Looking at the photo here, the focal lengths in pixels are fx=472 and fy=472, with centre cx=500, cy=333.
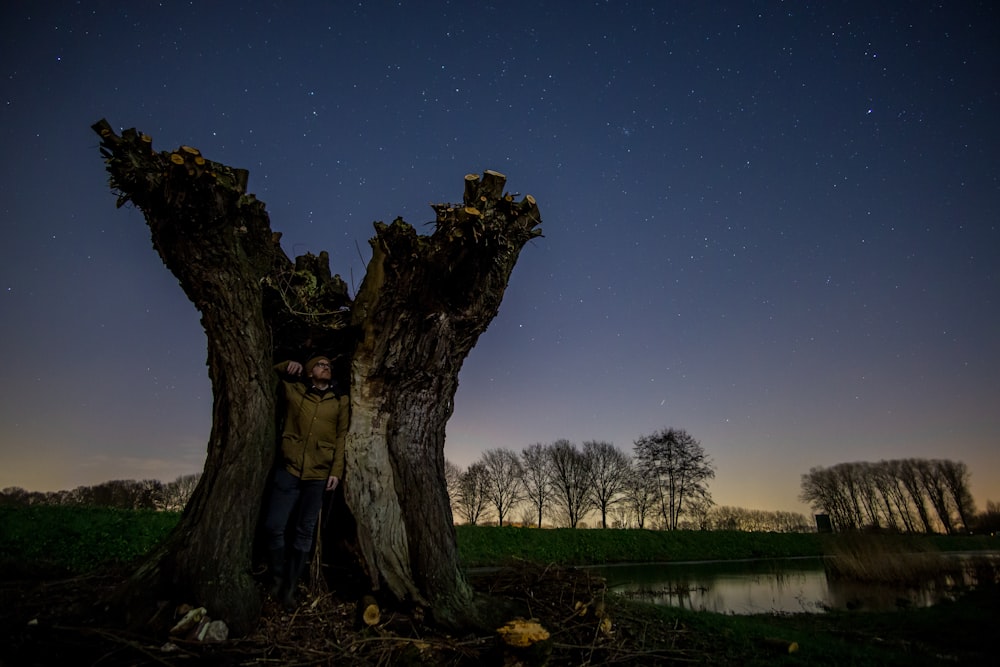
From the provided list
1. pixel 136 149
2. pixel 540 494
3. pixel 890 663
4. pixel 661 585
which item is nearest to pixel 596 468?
pixel 540 494

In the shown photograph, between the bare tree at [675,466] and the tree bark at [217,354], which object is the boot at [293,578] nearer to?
the tree bark at [217,354]

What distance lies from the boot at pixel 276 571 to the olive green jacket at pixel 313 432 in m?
0.75

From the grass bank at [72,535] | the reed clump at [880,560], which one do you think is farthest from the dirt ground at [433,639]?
the reed clump at [880,560]

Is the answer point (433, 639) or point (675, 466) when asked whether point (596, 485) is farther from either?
point (433, 639)

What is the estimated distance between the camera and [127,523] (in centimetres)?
1146

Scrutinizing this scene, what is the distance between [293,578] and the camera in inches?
180

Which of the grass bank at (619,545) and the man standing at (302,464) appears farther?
the grass bank at (619,545)

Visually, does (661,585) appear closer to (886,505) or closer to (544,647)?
(544,647)

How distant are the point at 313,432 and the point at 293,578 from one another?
1384 millimetres

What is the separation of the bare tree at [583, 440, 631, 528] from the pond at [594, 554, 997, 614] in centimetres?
2780

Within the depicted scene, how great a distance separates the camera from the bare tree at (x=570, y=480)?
44.7 metres

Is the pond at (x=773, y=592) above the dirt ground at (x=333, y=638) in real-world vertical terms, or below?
below

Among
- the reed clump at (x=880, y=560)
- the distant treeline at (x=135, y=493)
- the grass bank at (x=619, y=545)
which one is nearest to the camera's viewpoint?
the reed clump at (x=880, y=560)

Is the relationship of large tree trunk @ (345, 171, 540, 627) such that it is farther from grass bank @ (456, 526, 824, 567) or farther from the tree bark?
grass bank @ (456, 526, 824, 567)
